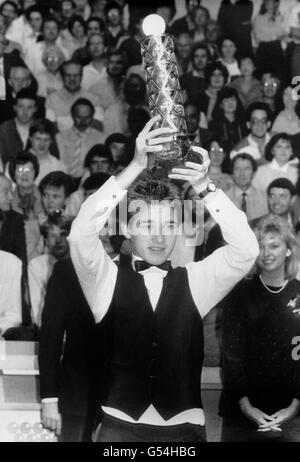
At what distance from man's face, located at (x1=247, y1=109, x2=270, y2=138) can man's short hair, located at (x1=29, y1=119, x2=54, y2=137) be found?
81 cm

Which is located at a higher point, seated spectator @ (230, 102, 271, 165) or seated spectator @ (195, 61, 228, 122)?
seated spectator @ (195, 61, 228, 122)

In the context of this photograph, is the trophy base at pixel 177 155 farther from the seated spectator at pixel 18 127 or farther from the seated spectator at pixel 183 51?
the seated spectator at pixel 183 51

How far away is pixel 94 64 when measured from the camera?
391 cm

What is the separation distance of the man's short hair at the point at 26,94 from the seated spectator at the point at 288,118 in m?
1.00

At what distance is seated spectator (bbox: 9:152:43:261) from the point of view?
3102mm

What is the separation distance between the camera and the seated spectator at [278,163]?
343 cm

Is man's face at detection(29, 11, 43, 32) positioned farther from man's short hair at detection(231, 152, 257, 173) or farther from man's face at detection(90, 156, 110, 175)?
man's short hair at detection(231, 152, 257, 173)

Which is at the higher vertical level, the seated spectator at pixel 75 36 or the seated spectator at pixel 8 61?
the seated spectator at pixel 75 36

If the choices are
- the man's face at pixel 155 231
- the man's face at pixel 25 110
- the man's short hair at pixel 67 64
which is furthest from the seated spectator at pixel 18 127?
the man's face at pixel 155 231

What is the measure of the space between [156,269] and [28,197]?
3.72 feet

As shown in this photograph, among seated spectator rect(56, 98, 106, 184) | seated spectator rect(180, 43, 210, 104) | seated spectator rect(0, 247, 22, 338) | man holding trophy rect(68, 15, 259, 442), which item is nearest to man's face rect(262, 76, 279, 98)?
seated spectator rect(180, 43, 210, 104)

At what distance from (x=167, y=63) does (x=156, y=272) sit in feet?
1.70

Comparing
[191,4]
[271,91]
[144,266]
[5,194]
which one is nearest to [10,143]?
[5,194]

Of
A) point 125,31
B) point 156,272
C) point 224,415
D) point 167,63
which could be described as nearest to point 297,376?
point 224,415
